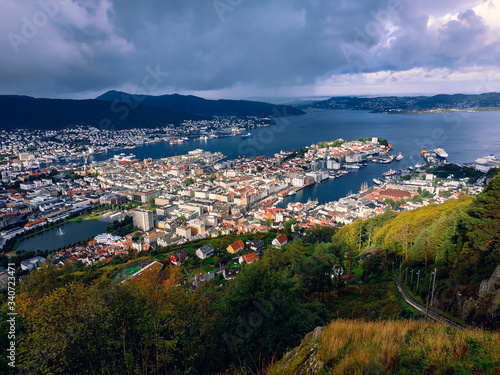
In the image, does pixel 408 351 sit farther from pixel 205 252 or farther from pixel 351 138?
pixel 351 138

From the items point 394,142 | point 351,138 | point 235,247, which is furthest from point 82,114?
point 235,247

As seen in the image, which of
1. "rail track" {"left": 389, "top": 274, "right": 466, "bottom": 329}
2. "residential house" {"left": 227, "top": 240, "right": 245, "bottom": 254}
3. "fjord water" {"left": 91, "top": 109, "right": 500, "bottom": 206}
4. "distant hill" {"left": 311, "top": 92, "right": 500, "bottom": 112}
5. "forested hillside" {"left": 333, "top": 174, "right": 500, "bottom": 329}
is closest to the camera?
"forested hillside" {"left": 333, "top": 174, "right": 500, "bottom": 329}

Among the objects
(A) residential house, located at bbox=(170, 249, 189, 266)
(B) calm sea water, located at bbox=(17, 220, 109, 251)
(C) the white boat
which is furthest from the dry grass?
(C) the white boat

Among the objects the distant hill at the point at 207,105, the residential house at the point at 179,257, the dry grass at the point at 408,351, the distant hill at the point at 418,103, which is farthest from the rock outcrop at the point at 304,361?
the distant hill at the point at 418,103

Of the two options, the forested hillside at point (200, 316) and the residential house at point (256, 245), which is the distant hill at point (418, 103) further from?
the forested hillside at point (200, 316)

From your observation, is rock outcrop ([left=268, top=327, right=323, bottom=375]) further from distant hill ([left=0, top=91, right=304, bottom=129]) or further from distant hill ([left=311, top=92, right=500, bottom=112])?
distant hill ([left=311, top=92, right=500, bottom=112])

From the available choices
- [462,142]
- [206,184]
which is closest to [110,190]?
[206,184]
